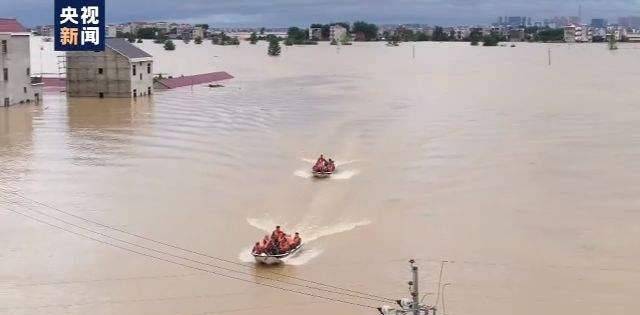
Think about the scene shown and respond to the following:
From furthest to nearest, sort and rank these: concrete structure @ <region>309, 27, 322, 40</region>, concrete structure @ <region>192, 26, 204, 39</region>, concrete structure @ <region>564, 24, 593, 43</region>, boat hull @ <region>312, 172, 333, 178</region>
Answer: concrete structure @ <region>192, 26, 204, 39</region>, concrete structure @ <region>309, 27, 322, 40</region>, concrete structure @ <region>564, 24, 593, 43</region>, boat hull @ <region>312, 172, 333, 178</region>

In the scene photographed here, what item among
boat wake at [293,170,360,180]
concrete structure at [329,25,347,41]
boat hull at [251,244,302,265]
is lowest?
boat hull at [251,244,302,265]

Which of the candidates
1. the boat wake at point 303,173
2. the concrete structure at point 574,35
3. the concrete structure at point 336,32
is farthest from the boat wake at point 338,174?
the concrete structure at point 574,35

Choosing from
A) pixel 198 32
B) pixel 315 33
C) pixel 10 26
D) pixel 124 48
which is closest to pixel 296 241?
pixel 10 26

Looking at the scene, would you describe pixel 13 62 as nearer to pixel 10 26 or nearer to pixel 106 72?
pixel 10 26

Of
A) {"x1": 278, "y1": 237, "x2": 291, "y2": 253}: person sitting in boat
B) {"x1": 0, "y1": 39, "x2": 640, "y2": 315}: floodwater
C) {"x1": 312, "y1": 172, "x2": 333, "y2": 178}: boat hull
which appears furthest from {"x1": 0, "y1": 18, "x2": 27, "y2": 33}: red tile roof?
{"x1": 278, "y1": 237, "x2": 291, "y2": 253}: person sitting in boat

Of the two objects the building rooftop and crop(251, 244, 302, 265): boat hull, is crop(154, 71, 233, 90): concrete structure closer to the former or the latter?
the building rooftop

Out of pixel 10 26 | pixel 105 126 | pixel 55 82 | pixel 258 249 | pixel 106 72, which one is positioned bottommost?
pixel 258 249
